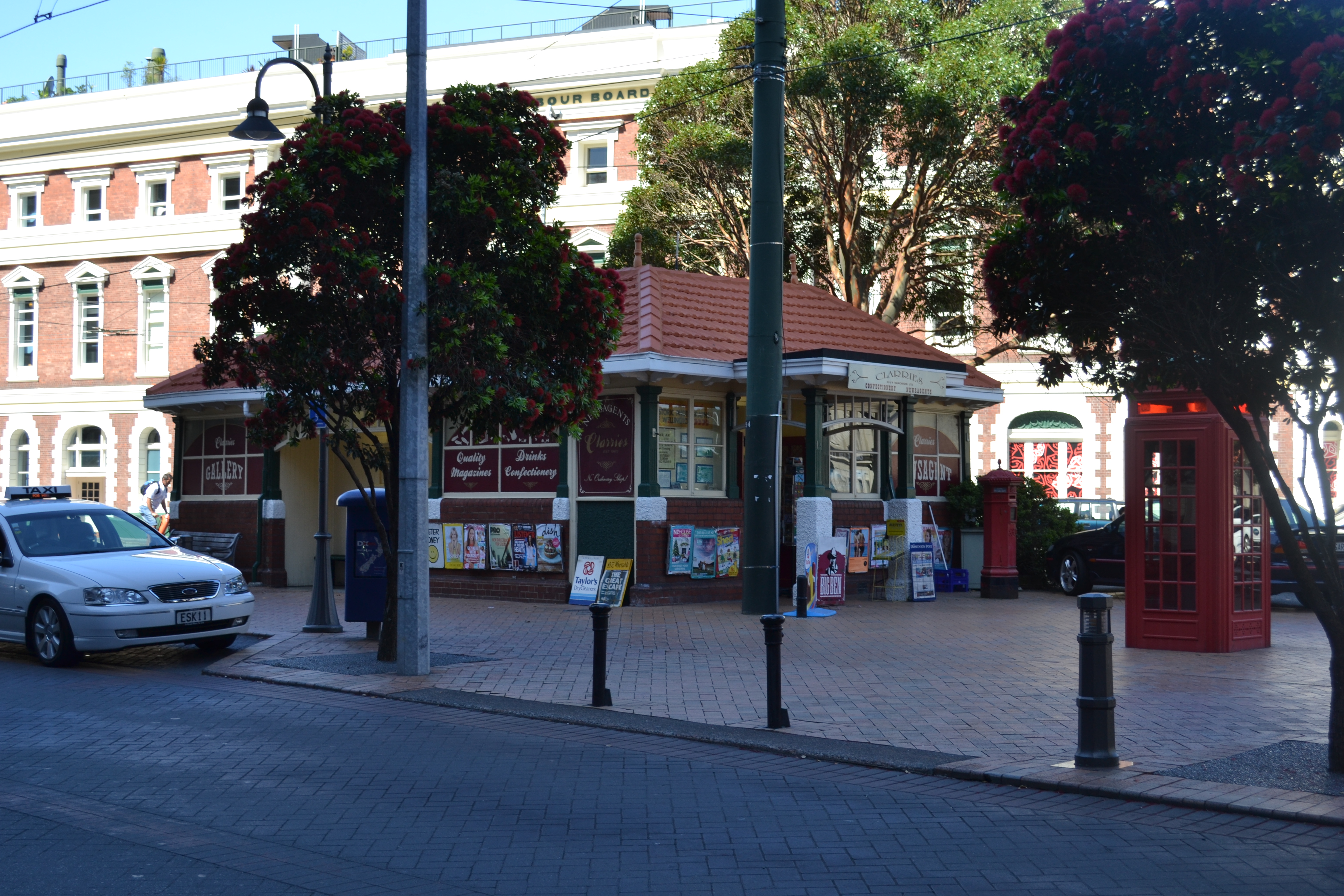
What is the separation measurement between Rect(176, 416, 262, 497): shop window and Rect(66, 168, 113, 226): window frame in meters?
20.5

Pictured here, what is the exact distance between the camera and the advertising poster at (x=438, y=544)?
68.3 ft

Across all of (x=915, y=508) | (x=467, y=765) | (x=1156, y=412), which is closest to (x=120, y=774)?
(x=467, y=765)

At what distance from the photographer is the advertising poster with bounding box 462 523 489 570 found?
2031 cm

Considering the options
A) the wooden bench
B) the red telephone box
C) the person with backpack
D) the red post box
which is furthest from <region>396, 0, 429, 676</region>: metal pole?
the person with backpack

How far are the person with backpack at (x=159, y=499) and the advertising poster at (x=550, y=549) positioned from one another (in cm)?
1147

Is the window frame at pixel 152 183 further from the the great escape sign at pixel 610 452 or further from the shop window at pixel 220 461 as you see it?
the the great escape sign at pixel 610 452

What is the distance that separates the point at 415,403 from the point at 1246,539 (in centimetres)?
838

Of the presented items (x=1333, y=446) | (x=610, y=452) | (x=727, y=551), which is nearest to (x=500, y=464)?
(x=610, y=452)

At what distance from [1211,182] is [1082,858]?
3.89 metres

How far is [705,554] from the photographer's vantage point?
19.5m

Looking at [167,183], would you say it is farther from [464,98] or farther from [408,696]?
[408,696]

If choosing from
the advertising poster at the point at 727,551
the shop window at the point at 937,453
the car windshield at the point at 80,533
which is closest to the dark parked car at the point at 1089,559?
the shop window at the point at 937,453

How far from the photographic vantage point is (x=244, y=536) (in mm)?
23969

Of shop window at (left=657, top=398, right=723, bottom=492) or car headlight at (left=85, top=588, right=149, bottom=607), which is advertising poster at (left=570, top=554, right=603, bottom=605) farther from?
car headlight at (left=85, top=588, right=149, bottom=607)
